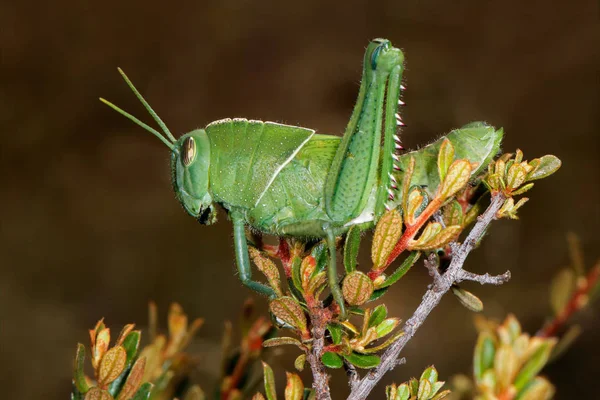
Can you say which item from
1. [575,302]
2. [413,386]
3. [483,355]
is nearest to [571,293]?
[575,302]

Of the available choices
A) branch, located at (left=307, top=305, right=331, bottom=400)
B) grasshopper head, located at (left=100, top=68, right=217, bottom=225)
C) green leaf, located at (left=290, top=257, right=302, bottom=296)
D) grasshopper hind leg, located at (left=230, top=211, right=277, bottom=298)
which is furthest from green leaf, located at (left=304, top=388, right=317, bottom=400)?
grasshopper head, located at (left=100, top=68, right=217, bottom=225)

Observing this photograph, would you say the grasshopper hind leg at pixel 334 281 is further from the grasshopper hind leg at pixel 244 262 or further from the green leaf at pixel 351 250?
the grasshopper hind leg at pixel 244 262

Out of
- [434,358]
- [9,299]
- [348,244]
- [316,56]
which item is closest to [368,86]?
[348,244]

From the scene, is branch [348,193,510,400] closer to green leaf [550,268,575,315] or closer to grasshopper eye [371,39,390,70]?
green leaf [550,268,575,315]

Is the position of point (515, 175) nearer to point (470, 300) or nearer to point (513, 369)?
point (470, 300)

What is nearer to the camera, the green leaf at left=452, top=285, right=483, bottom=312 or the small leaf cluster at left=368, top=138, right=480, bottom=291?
the small leaf cluster at left=368, top=138, right=480, bottom=291

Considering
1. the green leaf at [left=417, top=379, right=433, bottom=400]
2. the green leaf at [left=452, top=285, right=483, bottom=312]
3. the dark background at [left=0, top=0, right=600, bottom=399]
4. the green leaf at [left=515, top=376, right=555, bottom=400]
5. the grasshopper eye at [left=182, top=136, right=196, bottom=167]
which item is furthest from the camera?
the dark background at [left=0, top=0, right=600, bottom=399]
